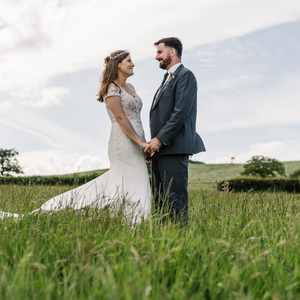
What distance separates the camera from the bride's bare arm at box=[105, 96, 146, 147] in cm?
748

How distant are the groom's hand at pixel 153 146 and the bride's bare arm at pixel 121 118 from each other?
0.33 feet

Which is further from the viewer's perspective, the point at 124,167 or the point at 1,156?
the point at 1,156

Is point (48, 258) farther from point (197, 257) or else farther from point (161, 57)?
point (161, 57)

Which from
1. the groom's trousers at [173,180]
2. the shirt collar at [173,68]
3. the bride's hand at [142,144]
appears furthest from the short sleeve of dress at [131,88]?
the groom's trousers at [173,180]

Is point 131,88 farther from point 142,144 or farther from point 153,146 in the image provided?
point 153,146

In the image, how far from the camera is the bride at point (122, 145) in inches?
296

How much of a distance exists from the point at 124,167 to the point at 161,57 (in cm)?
145

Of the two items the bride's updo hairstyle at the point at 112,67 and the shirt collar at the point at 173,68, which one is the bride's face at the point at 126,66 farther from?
the shirt collar at the point at 173,68

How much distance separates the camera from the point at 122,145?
25.1 ft

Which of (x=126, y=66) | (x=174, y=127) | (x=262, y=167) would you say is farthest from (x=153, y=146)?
(x=262, y=167)

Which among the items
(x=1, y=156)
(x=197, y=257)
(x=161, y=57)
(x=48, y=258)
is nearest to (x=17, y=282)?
(x=48, y=258)

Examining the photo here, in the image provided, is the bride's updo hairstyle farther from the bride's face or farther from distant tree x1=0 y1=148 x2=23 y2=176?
distant tree x1=0 y1=148 x2=23 y2=176

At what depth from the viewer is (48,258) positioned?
4.38 metres

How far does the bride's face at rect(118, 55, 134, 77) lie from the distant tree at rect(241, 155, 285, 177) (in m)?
33.7
